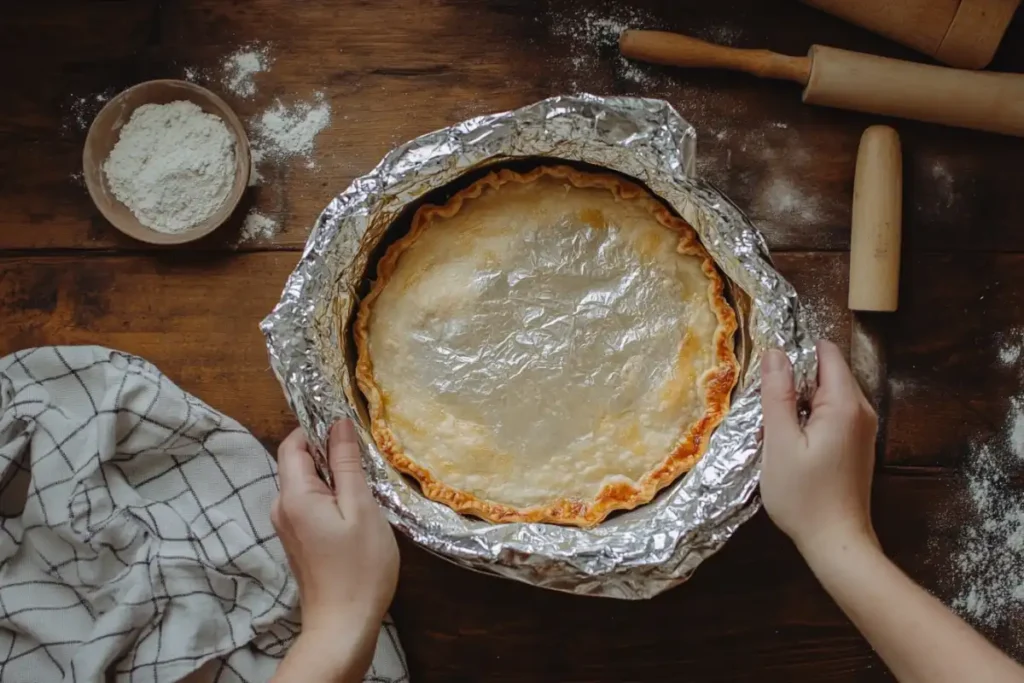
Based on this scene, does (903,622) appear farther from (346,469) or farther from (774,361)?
(346,469)

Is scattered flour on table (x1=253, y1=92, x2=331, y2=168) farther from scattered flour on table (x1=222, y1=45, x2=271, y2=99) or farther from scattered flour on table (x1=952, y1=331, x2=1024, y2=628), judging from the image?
scattered flour on table (x1=952, y1=331, x2=1024, y2=628)

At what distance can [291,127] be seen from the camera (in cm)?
145

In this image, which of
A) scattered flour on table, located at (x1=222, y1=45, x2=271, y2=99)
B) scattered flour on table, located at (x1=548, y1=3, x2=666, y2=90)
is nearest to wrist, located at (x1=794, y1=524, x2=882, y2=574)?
scattered flour on table, located at (x1=548, y1=3, x2=666, y2=90)

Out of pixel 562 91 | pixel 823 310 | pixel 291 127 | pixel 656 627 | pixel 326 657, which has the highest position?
pixel 562 91

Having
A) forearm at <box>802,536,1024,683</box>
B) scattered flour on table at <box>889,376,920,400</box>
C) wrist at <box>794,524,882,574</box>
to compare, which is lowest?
forearm at <box>802,536,1024,683</box>

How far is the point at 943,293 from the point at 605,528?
2.09 feet

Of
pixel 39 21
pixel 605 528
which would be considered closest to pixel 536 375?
pixel 605 528

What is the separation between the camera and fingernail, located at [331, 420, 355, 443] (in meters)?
1.19

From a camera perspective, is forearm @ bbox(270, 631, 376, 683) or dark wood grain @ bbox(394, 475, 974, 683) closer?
forearm @ bbox(270, 631, 376, 683)

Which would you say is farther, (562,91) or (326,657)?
(562,91)

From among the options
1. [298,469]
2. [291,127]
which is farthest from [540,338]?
[291,127]

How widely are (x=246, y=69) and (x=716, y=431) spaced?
89 centimetres

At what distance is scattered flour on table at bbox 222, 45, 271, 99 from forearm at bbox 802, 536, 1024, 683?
105 cm

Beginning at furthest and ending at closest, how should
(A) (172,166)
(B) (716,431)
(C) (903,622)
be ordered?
1. (A) (172,166)
2. (B) (716,431)
3. (C) (903,622)
